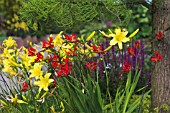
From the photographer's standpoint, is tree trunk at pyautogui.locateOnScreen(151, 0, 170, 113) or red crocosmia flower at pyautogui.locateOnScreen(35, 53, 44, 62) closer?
red crocosmia flower at pyautogui.locateOnScreen(35, 53, 44, 62)

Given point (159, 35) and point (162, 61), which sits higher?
point (159, 35)

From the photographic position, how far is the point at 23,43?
1305cm

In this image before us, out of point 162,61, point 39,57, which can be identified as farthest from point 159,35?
point 39,57

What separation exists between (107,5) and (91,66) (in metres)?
0.46

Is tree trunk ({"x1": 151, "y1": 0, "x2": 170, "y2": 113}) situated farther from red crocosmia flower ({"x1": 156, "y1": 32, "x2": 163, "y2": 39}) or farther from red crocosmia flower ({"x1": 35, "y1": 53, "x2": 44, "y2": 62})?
red crocosmia flower ({"x1": 35, "y1": 53, "x2": 44, "y2": 62})

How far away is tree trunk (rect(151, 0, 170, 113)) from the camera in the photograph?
3.38 m

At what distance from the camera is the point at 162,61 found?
348 cm

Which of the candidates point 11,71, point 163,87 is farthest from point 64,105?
point 163,87

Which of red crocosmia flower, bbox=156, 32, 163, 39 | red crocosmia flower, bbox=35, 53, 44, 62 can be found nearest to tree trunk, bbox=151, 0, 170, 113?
red crocosmia flower, bbox=156, 32, 163, 39

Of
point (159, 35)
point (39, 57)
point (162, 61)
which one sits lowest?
point (162, 61)

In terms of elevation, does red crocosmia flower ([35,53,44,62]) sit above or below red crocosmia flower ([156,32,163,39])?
above

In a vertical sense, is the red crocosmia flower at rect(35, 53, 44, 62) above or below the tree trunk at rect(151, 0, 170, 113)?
above

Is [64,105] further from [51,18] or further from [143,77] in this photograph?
[143,77]

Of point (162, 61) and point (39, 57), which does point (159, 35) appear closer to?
point (162, 61)
